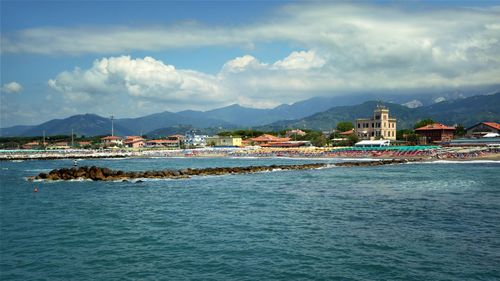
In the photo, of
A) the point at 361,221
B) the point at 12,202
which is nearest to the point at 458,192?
the point at 361,221

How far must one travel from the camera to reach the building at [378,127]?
4414 inches

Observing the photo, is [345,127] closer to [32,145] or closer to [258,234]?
[32,145]

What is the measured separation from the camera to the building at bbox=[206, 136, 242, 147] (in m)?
132

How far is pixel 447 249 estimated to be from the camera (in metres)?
15.3

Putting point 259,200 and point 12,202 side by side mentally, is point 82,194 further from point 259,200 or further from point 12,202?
point 259,200

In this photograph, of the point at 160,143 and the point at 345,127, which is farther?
the point at 160,143

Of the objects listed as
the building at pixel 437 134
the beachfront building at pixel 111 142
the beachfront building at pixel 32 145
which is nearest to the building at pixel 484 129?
the building at pixel 437 134

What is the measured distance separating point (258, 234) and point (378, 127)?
101m

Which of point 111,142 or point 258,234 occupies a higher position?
point 111,142

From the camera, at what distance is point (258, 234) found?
18.2 metres

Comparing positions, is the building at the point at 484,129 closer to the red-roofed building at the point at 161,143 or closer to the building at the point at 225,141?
the building at the point at 225,141

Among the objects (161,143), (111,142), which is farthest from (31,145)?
(161,143)

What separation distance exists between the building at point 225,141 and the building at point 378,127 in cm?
3484

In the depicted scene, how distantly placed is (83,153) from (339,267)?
107 metres
